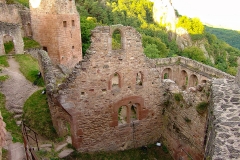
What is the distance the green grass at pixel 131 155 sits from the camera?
10109 millimetres

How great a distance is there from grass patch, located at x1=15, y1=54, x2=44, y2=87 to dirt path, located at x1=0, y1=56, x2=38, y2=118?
1.13 ft

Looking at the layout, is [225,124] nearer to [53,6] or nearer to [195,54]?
[53,6]

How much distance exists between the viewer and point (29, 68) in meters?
16.9

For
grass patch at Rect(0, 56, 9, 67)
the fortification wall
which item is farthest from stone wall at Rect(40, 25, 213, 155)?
the fortification wall

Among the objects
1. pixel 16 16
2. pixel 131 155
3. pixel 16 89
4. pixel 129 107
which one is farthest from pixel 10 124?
pixel 16 16

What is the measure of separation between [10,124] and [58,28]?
11.9m

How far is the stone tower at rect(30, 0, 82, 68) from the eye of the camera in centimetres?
1986

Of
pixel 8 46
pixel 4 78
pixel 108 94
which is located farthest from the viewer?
pixel 8 46

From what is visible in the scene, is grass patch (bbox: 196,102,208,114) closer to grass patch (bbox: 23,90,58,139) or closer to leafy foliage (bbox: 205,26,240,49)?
grass patch (bbox: 23,90,58,139)

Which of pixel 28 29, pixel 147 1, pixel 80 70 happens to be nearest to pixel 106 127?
pixel 80 70

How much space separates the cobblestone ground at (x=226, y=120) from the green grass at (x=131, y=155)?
18.7 feet

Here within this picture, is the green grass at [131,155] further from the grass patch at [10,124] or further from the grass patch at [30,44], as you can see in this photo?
the grass patch at [30,44]

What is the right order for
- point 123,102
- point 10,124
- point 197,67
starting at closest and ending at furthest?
point 10,124
point 123,102
point 197,67

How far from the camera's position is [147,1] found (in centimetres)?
7638
